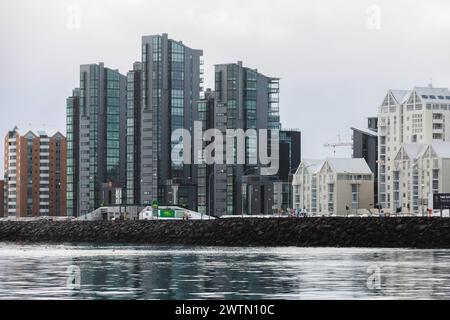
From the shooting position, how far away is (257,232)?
145500 millimetres

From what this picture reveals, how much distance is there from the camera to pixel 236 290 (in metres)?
46.3

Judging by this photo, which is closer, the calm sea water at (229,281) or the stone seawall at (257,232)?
the calm sea water at (229,281)

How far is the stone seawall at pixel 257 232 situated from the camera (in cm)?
12888

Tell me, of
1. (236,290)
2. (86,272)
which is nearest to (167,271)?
(86,272)

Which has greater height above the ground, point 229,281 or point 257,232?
point 229,281

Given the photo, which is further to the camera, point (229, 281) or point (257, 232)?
point (257, 232)

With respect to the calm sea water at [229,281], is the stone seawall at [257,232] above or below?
below

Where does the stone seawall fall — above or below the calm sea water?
below

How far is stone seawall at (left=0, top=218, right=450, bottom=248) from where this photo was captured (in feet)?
423

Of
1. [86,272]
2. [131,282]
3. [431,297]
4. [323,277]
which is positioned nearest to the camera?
[431,297]

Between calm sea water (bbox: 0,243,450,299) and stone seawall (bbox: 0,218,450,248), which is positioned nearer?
calm sea water (bbox: 0,243,450,299)
